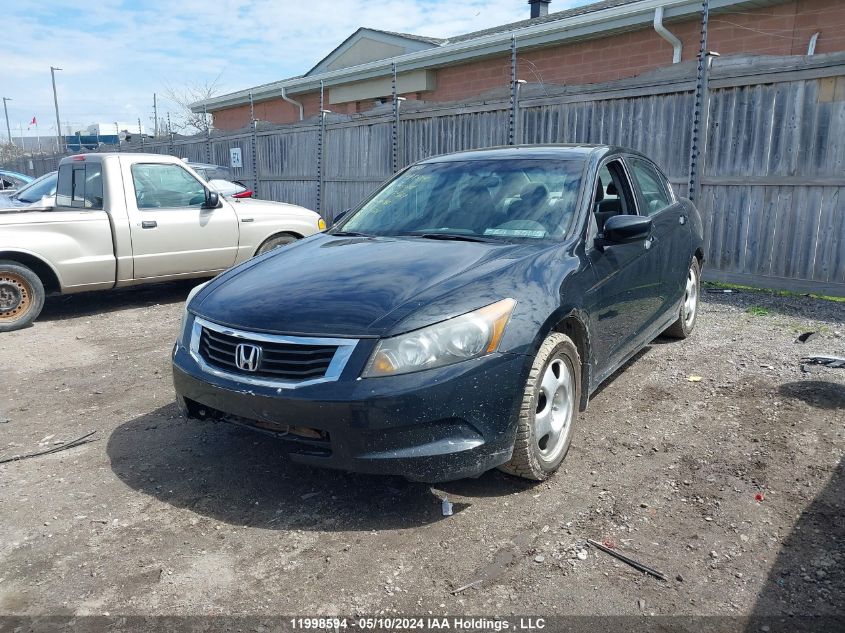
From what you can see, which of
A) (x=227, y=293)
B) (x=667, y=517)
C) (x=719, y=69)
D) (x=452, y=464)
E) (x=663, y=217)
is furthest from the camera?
(x=719, y=69)

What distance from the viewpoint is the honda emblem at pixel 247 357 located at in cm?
312

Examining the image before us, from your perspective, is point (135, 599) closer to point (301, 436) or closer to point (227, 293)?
point (301, 436)

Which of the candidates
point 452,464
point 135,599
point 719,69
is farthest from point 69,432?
point 719,69

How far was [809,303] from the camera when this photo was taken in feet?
24.5

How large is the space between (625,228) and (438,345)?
1544mm

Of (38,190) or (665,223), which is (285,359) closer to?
(665,223)

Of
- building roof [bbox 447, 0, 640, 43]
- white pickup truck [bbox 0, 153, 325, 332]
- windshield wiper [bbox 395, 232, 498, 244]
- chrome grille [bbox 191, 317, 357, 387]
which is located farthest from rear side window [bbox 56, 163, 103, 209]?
building roof [bbox 447, 0, 640, 43]

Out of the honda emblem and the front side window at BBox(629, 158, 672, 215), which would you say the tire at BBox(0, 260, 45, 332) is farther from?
the front side window at BBox(629, 158, 672, 215)

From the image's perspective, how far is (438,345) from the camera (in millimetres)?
2963

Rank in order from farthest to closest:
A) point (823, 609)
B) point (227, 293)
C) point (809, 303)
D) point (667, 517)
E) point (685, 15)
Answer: point (685, 15) < point (809, 303) < point (227, 293) < point (667, 517) < point (823, 609)

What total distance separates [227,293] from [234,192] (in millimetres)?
8804

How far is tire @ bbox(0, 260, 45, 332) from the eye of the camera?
6848 mm

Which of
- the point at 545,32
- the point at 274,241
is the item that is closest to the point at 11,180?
the point at 274,241

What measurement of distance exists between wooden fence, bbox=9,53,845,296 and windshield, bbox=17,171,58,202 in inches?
240
